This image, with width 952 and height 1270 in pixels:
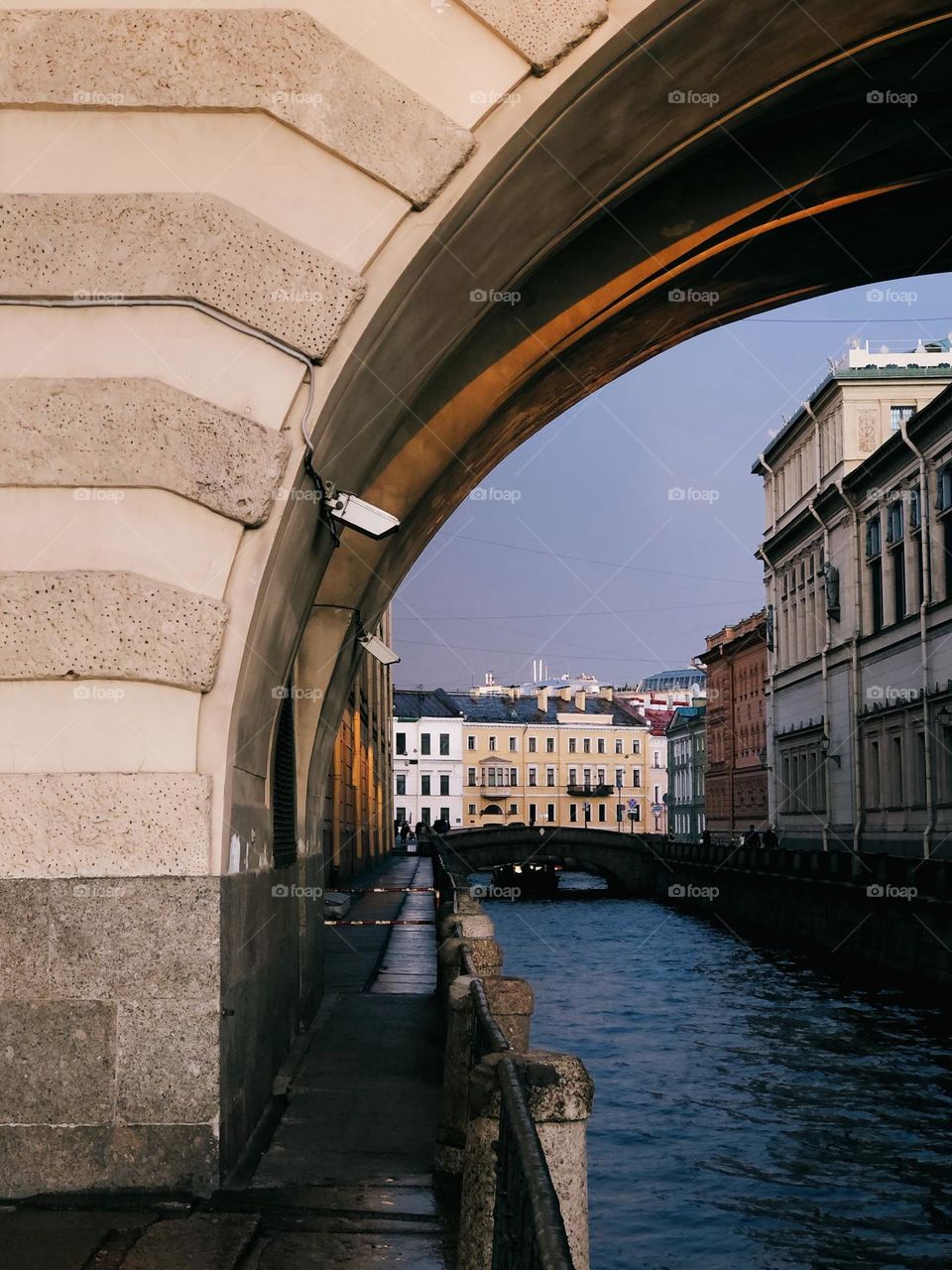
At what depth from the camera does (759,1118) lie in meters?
14.3

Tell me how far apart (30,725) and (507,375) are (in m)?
4.51

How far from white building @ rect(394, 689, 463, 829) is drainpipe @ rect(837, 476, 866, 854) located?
68.0 m

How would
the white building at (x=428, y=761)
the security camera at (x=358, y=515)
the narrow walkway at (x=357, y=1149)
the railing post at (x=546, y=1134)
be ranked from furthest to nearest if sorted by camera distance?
the white building at (x=428, y=761) < the security camera at (x=358, y=515) < the narrow walkway at (x=357, y=1149) < the railing post at (x=546, y=1134)

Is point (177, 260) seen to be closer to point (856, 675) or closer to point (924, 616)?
point (924, 616)

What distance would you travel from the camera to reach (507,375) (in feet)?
29.1

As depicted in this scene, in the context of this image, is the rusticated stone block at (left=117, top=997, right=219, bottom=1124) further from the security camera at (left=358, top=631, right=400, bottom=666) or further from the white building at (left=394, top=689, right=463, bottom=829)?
the white building at (left=394, top=689, right=463, bottom=829)

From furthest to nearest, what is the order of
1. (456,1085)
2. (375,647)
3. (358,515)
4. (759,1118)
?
(759,1118), (375,647), (456,1085), (358,515)

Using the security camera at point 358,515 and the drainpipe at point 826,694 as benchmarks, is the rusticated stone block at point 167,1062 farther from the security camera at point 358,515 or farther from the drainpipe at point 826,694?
the drainpipe at point 826,694

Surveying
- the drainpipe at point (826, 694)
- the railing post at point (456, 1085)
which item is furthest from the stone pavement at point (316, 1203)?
the drainpipe at point (826, 694)

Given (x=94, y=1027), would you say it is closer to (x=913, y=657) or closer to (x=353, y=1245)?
(x=353, y=1245)

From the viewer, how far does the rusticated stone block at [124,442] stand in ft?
17.5

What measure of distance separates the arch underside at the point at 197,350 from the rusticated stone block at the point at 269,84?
1 centimetres

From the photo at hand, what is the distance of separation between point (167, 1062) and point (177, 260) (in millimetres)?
2950

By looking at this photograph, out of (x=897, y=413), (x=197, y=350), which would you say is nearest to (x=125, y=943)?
(x=197, y=350)
